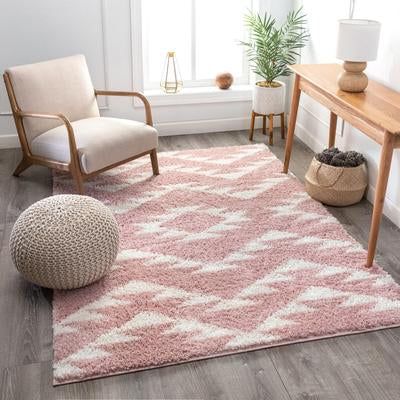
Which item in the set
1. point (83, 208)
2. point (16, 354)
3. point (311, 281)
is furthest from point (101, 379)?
point (311, 281)

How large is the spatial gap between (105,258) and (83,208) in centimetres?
24

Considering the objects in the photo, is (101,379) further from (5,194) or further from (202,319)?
(5,194)

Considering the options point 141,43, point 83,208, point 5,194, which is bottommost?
point 5,194

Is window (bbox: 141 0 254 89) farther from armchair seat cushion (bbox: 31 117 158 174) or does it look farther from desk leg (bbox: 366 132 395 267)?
desk leg (bbox: 366 132 395 267)

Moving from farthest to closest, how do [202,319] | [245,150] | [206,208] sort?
[245,150] < [206,208] < [202,319]

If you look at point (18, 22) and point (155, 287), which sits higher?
point (18, 22)

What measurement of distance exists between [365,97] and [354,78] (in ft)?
0.41

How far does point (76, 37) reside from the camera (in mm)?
4375

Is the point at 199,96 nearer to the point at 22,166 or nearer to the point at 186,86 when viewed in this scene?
the point at 186,86

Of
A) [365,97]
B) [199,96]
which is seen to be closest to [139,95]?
[199,96]

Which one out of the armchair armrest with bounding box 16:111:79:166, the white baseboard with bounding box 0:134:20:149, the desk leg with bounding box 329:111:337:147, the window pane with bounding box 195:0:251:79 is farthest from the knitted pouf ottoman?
the window pane with bounding box 195:0:251:79

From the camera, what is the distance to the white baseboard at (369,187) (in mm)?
3430

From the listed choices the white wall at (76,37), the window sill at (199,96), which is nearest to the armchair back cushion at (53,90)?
the white wall at (76,37)

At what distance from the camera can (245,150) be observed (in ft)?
14.6
